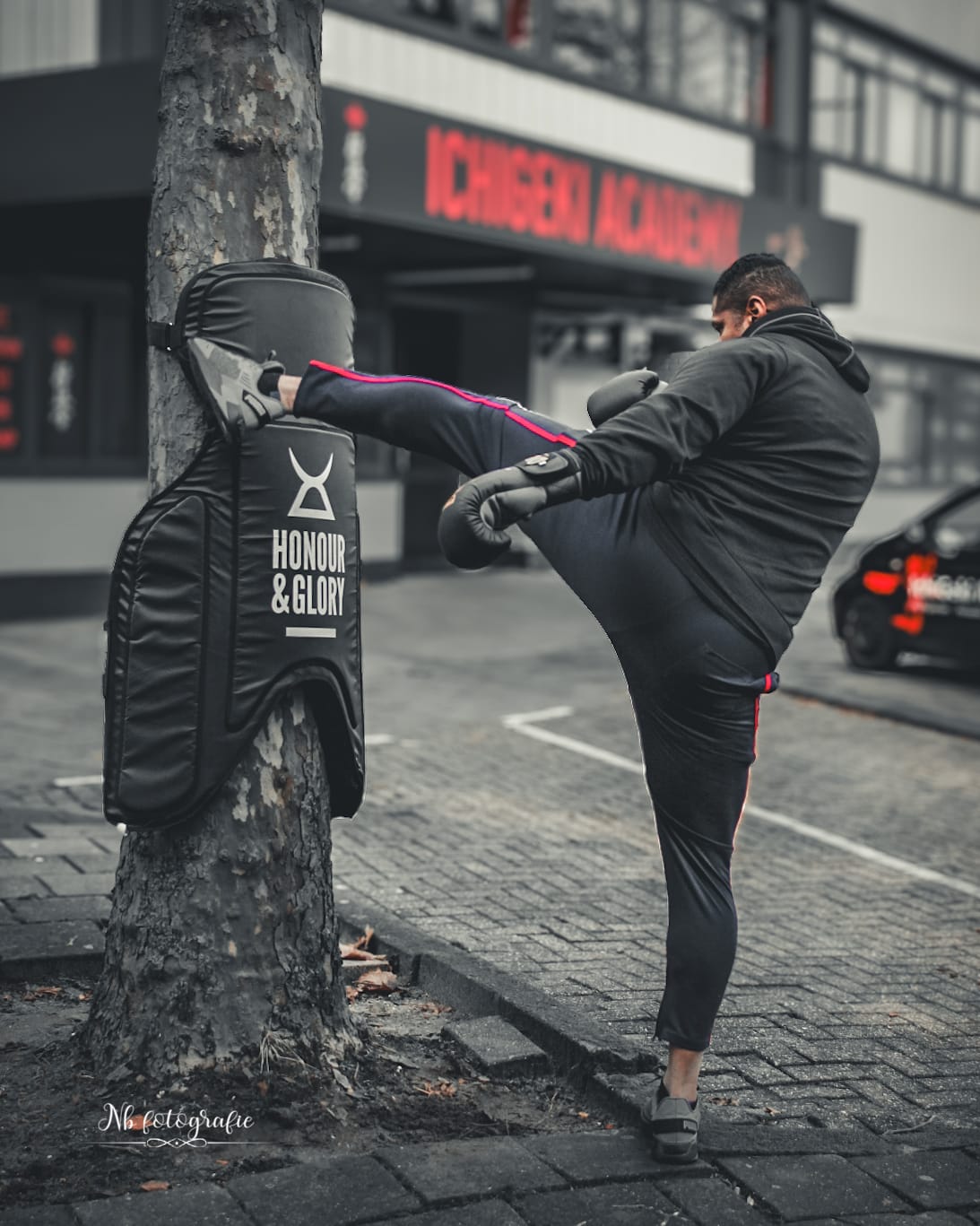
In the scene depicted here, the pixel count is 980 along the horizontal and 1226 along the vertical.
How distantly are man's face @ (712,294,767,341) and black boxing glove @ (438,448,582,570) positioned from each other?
29.9 inches

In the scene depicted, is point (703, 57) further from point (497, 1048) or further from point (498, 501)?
point (498, 501)

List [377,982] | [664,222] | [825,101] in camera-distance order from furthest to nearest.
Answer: [825,101], [664,222], [377,982]

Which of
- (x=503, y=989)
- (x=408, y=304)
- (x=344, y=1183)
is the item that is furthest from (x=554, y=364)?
(x=344, y=1183)

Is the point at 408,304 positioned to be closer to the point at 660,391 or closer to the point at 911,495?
the point at 911,495

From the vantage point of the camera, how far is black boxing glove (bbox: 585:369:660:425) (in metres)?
3.65

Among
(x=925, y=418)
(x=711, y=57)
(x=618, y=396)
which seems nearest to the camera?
(x=618, y=396)

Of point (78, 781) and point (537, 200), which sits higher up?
point (537, 200)

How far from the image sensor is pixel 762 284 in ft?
12.6

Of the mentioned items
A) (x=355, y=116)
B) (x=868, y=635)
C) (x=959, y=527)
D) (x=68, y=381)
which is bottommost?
(x=868, y=635)

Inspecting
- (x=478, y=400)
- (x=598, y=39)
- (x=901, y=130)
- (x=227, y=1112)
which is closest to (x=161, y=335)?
(x=478, y=400)

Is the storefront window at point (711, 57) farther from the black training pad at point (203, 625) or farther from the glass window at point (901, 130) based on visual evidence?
the black training pad at point (203, 625)

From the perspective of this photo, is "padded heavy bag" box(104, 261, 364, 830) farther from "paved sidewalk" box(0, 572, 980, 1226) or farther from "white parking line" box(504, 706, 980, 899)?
"white parking line" box(504, 706, 980, 899)

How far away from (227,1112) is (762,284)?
2274 mm

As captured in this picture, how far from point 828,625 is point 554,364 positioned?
5736 millimetres
